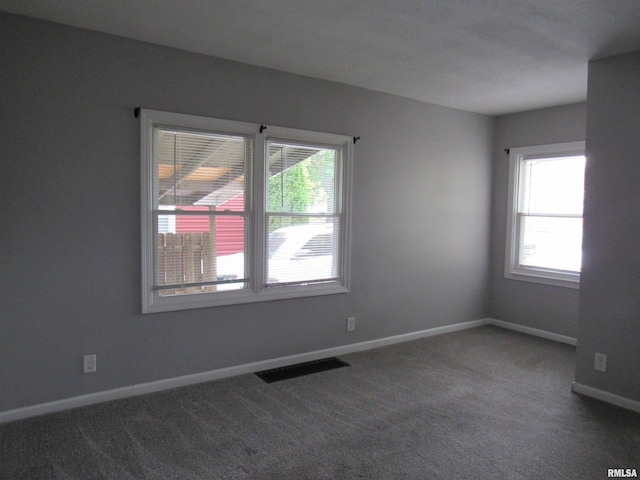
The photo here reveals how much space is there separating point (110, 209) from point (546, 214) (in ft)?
14.6

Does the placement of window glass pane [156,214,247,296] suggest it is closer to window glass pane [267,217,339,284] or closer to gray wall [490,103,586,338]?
window glass pane [267,217,339,284]

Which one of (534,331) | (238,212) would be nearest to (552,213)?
(534,331)

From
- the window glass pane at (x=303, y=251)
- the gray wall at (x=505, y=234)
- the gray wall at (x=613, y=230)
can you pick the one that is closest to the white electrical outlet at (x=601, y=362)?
the gray wall at (x=613, y=230)

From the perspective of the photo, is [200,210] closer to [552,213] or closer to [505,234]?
[505,234]

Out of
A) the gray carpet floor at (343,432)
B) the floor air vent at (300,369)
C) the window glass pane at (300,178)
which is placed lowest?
the gray carpet floor at (343,432)

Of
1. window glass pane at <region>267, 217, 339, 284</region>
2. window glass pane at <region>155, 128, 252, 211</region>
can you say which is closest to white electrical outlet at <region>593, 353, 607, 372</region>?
window glass pane at <region>267, 217, 339, 284</region>

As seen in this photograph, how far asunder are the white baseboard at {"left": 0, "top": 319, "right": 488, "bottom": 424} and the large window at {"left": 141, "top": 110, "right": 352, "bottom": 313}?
0.56 metres

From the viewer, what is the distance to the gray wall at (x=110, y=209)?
2.81 metres

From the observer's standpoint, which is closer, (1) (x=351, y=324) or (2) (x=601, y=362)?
(2) (x=601, y=362)

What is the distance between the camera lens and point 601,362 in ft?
11.0

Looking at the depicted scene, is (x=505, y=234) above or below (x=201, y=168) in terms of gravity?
below

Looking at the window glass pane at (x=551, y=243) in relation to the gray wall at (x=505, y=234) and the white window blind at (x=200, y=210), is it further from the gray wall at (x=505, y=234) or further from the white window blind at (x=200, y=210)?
the white window blind at (x=200, y=210)

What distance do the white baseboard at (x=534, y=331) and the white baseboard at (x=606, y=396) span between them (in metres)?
1.41

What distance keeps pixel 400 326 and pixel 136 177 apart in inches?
119
